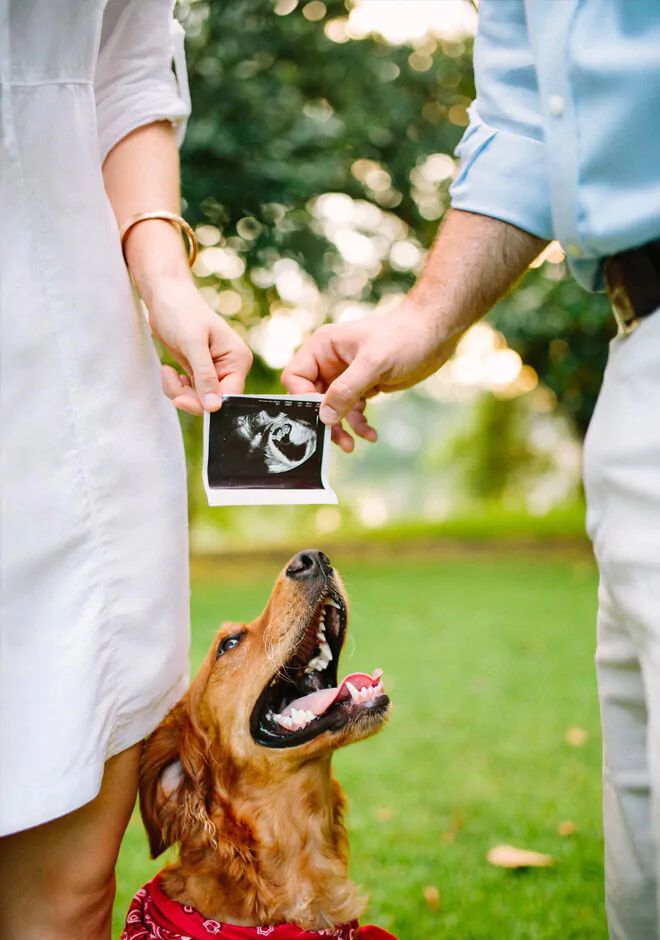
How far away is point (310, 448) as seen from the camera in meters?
2.11

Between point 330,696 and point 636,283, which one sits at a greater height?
point 636,283

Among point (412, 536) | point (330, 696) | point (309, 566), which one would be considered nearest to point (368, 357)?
point (309, 566)

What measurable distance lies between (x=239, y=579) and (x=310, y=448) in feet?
31.7

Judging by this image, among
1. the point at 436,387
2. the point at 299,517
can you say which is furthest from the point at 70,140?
the point at 299,517

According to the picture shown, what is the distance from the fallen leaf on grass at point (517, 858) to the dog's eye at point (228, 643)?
1.56 meters

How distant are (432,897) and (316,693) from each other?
4.03ft

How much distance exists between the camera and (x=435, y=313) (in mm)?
1916

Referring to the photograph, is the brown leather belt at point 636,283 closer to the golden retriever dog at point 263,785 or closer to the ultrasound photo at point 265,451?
the ultrasound photo at point 265,451

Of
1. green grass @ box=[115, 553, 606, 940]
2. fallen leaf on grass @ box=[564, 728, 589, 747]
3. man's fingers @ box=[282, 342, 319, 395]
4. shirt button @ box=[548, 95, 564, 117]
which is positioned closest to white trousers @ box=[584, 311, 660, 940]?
shirt button @ box=[548, 95, 564, 117]

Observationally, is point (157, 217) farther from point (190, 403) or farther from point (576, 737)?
point (576, 737)

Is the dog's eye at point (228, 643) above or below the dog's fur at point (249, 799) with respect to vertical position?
above

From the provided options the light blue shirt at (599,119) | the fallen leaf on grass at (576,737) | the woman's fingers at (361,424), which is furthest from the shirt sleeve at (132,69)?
the fallen leaf on grass at (576,737)

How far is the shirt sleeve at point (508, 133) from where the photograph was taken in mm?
1740

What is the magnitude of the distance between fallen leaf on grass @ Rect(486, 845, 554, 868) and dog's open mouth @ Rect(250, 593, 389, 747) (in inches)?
52.6
